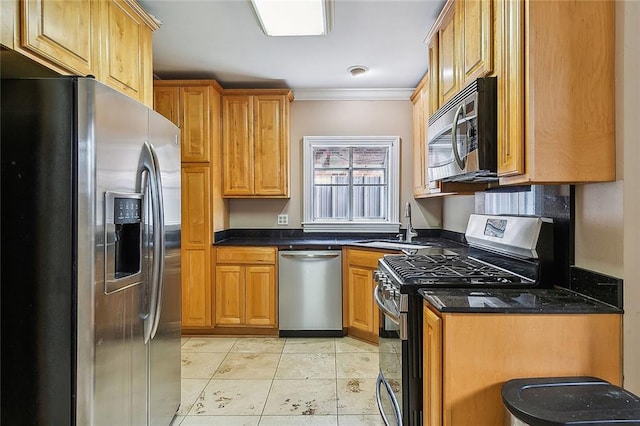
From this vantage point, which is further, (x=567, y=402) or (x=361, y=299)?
(x=361, y=299)

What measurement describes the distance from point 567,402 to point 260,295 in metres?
2.74

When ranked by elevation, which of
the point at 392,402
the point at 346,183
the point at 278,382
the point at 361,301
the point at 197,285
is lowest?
the point at 278,382

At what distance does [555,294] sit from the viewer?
155cm

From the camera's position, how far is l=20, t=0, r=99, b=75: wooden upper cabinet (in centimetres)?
142

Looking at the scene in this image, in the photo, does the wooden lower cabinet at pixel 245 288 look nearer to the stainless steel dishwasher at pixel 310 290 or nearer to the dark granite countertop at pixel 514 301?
the stainless steel dishwasher at pixel 310 290

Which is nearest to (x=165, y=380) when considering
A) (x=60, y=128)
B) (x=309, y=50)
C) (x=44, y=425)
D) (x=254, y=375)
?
(x=44, y=425)

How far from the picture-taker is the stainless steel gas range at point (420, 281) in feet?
5.30

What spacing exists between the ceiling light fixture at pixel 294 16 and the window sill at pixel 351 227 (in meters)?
2.02

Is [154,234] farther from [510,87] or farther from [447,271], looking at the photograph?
[510,87]

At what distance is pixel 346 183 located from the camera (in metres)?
4.10

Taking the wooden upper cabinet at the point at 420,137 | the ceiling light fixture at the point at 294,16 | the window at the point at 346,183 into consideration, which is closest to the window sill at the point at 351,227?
the window at the point at 346,183

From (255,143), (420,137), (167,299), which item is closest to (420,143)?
(420,137)

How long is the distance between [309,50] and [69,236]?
2.22m

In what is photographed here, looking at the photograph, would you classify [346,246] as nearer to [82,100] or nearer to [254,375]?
[254,375]
